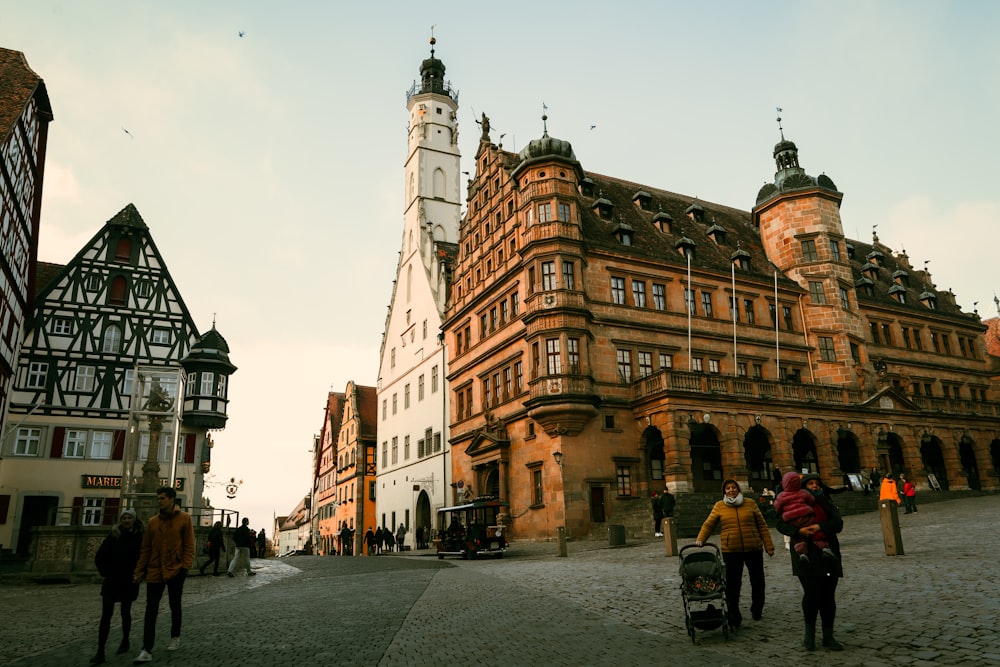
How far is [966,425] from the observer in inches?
1647

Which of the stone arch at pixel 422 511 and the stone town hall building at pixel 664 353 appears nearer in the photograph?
the stone town hall building at pixel 664 353

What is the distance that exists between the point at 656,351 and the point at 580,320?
527 cm

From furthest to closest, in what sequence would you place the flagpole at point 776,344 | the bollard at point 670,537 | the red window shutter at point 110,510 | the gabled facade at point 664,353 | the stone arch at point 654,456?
the flagpole at point 776,344, the red window shutter at point 110,510, the stone arch at point 654,456, the gabled facade at point 664,353, the bollard at point 670,537

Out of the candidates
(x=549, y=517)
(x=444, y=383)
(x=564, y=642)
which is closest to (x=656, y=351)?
A: (x=549, y=517)

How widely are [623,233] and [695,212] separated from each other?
28.7ft

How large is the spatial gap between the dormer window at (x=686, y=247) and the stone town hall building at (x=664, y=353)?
0.40 ft

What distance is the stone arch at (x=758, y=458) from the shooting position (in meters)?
36.5

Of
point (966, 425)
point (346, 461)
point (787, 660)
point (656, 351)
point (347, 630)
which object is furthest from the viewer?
point (346, 461)

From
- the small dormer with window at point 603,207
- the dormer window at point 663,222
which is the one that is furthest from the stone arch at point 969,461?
the small dormer with window at point 603,207

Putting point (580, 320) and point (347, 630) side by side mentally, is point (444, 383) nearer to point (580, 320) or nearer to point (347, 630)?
point (580, 320)

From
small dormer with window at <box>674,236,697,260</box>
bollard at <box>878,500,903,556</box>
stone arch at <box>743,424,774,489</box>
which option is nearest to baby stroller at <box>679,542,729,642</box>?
bollard at <box>878,500,903,556</box>

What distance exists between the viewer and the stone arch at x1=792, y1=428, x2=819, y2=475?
37031mm

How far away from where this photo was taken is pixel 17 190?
1174 inches

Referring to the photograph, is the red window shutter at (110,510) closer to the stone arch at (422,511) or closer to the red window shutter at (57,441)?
the red window shutter at (57,441)
